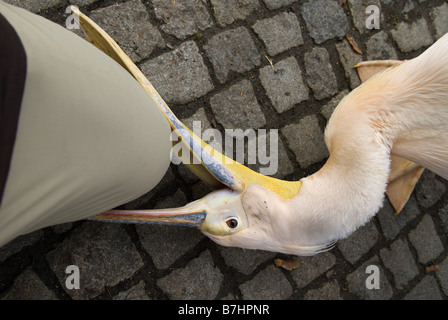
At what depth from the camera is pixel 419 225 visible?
2742mm

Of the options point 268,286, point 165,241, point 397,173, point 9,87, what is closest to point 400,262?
point 397,173

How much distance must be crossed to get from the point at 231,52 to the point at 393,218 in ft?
5.59

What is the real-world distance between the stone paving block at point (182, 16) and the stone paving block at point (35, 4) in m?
0.56

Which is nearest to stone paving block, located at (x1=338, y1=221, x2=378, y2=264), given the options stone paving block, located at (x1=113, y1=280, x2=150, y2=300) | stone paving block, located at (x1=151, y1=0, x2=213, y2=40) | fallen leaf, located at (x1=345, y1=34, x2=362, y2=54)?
fallen leaf, located at (x1=345, y1=34, x2=362, y2=54)

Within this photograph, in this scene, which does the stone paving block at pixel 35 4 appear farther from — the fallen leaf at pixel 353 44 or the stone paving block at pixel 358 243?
the stone paving block at pixel 358 243

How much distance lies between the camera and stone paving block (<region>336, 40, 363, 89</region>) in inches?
102

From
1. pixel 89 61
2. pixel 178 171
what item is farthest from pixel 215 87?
pixel 89 61

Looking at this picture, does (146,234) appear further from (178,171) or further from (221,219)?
(221,219)

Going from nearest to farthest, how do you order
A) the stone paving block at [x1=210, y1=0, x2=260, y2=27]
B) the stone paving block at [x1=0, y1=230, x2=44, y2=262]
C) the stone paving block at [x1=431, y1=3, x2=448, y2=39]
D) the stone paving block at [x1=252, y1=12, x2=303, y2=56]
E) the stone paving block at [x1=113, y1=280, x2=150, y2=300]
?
the stone paving block at [x1=0, y1=230, x2=44, y2=262] → the stone paving block at [x1=113, y1=280, x2=150, y2=300] → the stone paving block at [x1=210, y1=0, x2=260, y2=27] → the stone paving block at [x1=252, y1=12, x2=303, y2=56] → the stone paving block at [x1=431, y1=3, x2=448, y2=39]

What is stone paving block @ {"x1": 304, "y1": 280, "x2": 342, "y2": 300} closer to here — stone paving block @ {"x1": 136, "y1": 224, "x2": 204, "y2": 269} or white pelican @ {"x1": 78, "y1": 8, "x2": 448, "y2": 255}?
white pelican @ {"x1": 78, "y1": 8, "x2": 448, "y2": 255}

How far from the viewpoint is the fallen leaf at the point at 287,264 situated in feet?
7.85

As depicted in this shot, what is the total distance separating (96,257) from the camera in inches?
79.9

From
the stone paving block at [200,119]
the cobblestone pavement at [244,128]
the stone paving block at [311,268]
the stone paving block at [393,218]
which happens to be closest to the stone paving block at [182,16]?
the cobblestone pavement at [244,128]

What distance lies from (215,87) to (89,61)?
3.98ft
